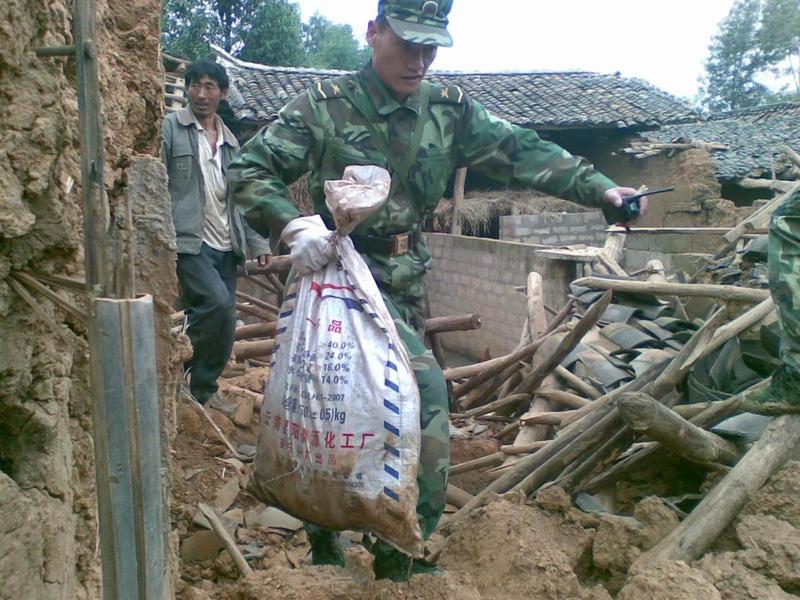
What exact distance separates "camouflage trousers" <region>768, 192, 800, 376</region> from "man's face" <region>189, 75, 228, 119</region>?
9.59 feet

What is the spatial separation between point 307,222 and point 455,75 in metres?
18.3

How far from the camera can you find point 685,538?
2.76 meters

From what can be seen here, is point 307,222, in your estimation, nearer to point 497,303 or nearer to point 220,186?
point 220,186

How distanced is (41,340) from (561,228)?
14033 millimetres

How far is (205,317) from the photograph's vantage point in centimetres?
462

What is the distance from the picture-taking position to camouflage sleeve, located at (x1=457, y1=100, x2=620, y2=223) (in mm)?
3283

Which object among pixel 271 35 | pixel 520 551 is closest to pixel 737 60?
pixel 271 35

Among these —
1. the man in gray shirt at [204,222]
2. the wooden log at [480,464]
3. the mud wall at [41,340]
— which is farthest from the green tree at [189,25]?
the mud wall at [41,340]

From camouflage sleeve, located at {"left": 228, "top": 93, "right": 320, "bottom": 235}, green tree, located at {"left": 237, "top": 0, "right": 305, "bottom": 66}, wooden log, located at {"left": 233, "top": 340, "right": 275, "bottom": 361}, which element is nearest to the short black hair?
wooden log, located at {"left": 233, "top": 340, "right": 275, "bottom": 361}

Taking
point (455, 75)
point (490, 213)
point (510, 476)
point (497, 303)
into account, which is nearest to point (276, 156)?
point (510, 476)

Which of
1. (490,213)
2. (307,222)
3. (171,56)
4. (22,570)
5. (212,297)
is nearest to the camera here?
(22,570)

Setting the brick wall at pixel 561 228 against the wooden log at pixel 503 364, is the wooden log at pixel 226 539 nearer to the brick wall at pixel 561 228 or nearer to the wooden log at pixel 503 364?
the wooden log at pixel 503 364

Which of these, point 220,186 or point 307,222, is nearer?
point 307,222

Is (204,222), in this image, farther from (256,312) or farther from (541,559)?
(541,559)
